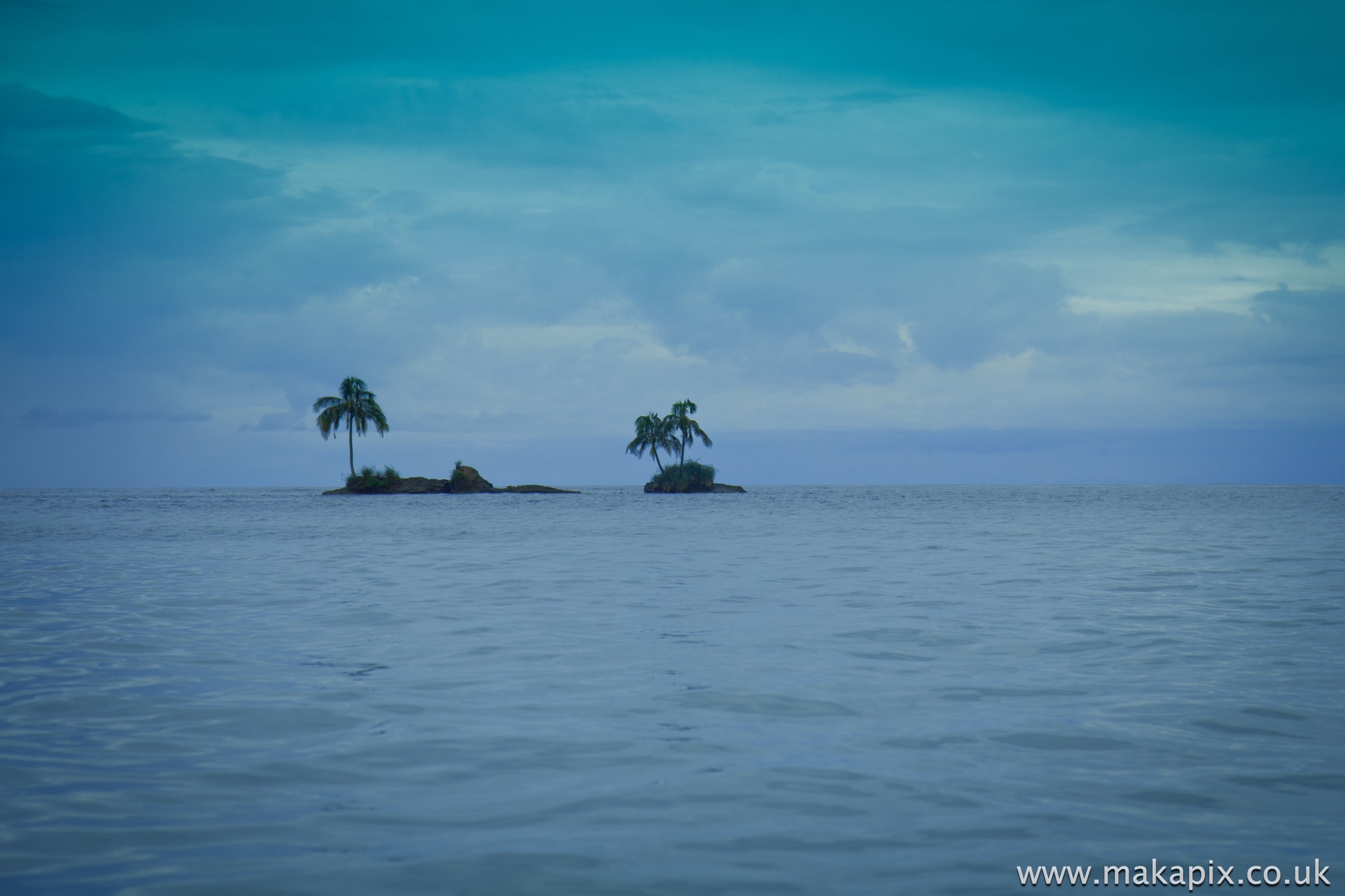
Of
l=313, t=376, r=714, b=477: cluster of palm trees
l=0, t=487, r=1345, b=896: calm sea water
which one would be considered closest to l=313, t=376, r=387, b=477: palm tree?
l=313, t=376, r=714, b=477: cluster of palm trees

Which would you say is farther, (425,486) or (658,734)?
(425,486)

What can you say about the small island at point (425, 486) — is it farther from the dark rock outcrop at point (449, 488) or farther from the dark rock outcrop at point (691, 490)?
the dark rock outcrop at point (691, 490)

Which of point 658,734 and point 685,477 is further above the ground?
point 685,477

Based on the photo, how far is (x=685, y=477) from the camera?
91.9 meters

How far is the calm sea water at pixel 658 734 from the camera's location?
4602 mm

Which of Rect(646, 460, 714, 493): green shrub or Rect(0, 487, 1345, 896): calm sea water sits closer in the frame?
Rect(0, 487, 1345, 896): calm sea water

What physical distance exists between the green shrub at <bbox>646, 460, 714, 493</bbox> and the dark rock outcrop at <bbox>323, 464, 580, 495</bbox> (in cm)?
1068

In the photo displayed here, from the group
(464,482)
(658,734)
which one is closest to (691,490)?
(464,482)

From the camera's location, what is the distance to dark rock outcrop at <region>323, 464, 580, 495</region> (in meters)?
86.9

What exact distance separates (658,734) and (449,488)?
87690 mm

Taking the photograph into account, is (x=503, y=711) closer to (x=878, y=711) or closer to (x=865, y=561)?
(x=878, y=711)

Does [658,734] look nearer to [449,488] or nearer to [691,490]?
[691,490]

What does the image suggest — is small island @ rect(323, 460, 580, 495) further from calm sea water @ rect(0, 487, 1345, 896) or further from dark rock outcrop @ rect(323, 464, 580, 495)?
calm sea water @ rect(0, 487, 1345, 896)

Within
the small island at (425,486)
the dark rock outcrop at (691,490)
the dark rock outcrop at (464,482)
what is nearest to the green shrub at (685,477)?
the dark rock outcrop at (691,490)
